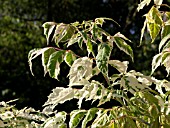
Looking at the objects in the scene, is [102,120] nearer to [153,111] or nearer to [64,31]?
[153,111]

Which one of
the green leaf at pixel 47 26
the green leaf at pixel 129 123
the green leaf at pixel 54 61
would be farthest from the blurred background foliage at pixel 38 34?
the green leaf at pixel 129 123

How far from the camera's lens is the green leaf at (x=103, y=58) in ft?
3.69

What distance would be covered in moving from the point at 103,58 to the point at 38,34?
19.9 feet

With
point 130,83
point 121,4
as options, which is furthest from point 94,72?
point 121,4

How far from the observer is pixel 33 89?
22.8 ft

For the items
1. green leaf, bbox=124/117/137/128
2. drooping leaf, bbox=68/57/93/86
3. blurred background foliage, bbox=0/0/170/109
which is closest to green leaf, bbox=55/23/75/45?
drooping leaf, bbox=68/57/93/86

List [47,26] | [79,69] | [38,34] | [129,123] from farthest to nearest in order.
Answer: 1. [38,34]
2. [47,26]
3. [79,69]
4. [129,123]

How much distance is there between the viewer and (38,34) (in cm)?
714

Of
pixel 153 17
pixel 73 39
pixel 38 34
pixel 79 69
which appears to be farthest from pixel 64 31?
pixel 38 34

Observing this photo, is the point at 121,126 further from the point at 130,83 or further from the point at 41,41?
the point at 41,41

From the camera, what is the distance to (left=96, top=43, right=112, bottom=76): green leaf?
3.69ft

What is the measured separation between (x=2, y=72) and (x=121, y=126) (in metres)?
6.04

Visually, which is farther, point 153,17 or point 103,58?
point 153,17

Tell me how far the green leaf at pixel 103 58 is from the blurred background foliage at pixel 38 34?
18.4 feet
